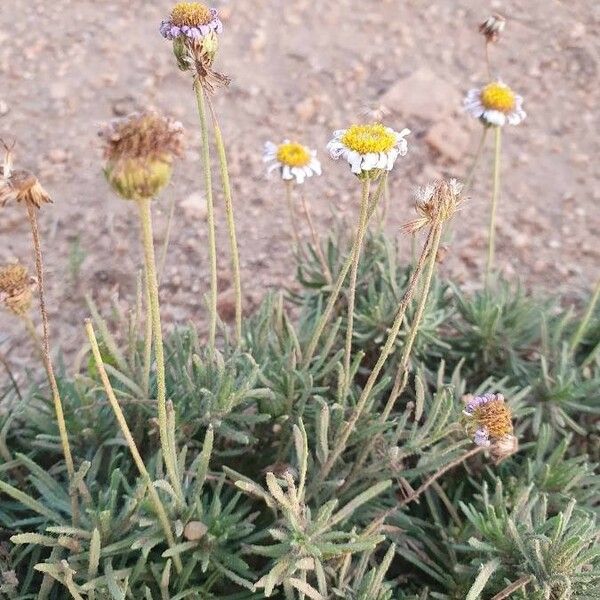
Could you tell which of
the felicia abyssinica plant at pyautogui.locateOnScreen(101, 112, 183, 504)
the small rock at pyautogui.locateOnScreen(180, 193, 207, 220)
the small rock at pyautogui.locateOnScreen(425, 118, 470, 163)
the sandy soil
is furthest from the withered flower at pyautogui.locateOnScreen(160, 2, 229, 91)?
the small rock at pyautogui.locateOnScreen(425, 118, 470, 163)

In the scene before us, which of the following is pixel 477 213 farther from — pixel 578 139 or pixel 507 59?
pixel 507 59

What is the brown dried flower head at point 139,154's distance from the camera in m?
1.03

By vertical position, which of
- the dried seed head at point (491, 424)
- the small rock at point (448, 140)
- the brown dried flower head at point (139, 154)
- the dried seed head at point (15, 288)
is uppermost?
the small rock at point (448, 140)

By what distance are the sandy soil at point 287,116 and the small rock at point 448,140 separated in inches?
0.4

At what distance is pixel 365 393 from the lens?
1510 mm

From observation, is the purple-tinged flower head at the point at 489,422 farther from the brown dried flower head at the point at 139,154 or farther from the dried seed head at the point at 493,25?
the dried seed head at the point at 493,25

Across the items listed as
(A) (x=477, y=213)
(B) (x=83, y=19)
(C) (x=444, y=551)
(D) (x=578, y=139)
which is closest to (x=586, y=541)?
(C) (x=444, y=551)

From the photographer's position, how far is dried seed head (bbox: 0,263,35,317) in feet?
5.29

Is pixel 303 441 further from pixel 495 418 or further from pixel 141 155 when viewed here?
pixel 141 155

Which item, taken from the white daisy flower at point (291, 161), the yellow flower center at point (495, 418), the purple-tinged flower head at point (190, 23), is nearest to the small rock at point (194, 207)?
the white daisy flower at point (291, 161)

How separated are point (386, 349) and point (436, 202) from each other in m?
0.29

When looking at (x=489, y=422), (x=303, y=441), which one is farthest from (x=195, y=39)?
(x=489, y=422)

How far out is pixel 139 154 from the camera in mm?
1034

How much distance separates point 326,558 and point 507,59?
11.4ft
